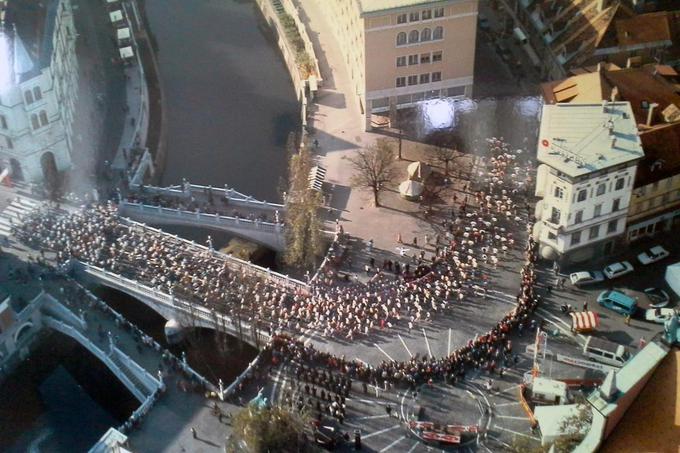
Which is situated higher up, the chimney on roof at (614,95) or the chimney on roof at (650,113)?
the chimney on roof at (614,95)

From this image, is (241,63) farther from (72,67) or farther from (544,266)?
(544,266)

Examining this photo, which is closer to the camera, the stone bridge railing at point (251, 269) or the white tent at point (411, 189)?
the stone bridge railing at point (251, 269)

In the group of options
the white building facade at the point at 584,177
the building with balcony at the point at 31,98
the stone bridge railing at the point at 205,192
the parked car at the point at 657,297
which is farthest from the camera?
the stone bridge railing at the point at 205,192

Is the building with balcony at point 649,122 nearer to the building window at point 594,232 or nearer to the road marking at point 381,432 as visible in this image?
the building window at point 594,232

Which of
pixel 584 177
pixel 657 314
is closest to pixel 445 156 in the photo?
pixel 584 177

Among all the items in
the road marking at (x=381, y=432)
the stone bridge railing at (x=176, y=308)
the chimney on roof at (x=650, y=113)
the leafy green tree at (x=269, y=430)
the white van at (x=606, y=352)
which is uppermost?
the chimney on roof at (x=650, y=113)

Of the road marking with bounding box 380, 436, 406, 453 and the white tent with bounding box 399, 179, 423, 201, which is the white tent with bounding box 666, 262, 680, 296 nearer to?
the white tent with bounding box 399, 179, 423, 201

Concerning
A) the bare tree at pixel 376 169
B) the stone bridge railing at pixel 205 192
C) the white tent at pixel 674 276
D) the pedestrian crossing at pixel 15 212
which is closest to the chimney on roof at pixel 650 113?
the white tent at pixel 674 276
